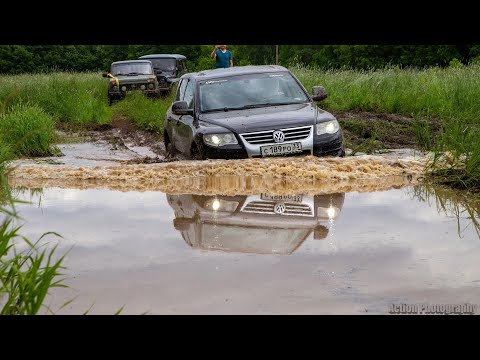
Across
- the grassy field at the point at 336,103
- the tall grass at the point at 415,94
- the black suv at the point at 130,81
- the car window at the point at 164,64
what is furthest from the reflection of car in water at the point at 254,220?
the car window at the point at 164,64

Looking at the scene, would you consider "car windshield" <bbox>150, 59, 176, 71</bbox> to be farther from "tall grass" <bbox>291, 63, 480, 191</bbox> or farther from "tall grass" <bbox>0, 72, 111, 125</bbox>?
"tall grass" <bbox>291, 63, 480, 191</bbox>

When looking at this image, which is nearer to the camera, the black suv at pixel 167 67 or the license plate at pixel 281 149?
the license plate at pixel 281 149

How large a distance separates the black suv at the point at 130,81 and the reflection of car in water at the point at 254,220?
23.3 m

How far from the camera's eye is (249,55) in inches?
3647

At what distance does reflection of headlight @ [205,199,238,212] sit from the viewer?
34.4 feet

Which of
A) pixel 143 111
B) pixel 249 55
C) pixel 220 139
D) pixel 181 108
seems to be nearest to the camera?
pixel 220 139

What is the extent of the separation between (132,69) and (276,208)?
84.7ft

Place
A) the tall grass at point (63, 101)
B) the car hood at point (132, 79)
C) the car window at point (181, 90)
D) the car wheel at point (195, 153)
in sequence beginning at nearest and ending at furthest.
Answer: the car wheel at point (195, 153) < the car window at point (181, 90) < the tall grass at point (63, 101) < the car hood at point (132, 79)

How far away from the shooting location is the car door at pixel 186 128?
1336 cm

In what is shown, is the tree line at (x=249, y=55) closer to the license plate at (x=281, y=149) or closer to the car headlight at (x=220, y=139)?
the car headlight at (x=220, y=139)

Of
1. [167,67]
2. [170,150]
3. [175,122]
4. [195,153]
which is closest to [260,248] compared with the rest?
[195,153]

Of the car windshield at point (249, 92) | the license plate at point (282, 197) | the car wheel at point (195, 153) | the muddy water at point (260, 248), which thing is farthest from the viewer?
the car windshield at point (249, 92)

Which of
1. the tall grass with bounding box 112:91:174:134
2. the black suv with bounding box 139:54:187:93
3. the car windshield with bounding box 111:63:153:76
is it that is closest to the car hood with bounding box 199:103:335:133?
the tall grass with bounding box 112:91:174:134

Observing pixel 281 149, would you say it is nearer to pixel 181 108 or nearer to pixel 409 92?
pixel 181 108
